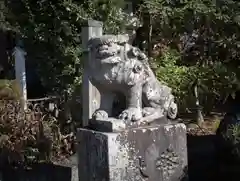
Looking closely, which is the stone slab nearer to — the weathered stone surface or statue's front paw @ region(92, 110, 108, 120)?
statue's front paw @ region(92, 110, 108, 120)

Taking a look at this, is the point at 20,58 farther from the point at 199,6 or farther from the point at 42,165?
the point at 199,6

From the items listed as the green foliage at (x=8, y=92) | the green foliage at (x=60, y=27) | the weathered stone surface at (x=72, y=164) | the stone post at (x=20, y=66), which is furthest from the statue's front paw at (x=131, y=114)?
the stone post at (x=20, y=66)

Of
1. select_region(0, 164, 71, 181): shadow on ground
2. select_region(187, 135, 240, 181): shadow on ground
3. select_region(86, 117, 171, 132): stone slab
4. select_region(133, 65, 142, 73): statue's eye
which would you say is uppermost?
select_region(133, 65, 142, 73): statue's eye

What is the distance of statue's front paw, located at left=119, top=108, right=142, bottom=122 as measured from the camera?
12.7ft

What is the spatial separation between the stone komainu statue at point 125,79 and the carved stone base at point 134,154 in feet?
0.50

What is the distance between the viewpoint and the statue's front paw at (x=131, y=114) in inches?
153

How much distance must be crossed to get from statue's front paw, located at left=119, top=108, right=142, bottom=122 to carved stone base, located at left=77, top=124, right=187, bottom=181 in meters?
0.10

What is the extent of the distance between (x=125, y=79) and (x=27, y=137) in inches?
107

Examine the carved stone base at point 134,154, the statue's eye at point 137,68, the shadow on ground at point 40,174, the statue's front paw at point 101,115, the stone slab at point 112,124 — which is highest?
the statue's eye at point 137,68

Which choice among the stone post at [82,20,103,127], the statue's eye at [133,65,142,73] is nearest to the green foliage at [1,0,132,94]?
the stone post at [82,20,103,127]

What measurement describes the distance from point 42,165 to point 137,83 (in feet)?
9.03

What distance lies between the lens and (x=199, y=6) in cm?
586

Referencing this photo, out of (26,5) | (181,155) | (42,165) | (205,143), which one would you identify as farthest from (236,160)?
(26,5)

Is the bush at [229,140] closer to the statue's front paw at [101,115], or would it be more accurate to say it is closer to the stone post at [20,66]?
the statue's front paw at [101,115]
